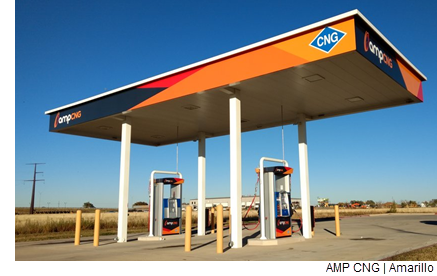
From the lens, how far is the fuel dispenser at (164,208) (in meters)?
14.4

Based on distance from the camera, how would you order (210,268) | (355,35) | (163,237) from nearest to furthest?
(210,268), (355,35), (163,237)

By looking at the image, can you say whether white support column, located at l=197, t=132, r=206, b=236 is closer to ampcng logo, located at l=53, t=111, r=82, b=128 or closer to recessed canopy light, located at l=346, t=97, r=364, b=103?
ampcng logo, located at l=53, t=111, r=82, b=128

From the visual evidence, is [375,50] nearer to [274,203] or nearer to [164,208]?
[274,203]

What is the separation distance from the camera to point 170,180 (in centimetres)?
1490

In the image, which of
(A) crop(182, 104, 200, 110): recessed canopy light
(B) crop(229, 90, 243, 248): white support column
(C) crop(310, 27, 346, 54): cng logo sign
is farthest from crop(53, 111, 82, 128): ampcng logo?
(C) crop(310, 27, 346, 54): cng logo sign

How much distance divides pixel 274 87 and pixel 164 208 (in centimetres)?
665

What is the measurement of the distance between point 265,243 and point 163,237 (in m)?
4.60

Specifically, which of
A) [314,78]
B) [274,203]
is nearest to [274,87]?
[314,78]

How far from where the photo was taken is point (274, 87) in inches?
437

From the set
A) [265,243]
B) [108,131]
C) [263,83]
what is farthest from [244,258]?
[108,131]

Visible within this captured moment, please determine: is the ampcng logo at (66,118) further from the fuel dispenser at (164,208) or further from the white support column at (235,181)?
the white support column at (235,181)

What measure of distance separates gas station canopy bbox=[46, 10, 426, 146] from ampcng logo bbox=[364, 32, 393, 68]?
0.02 metres

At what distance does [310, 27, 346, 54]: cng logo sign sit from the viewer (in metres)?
Answer: 8.45
